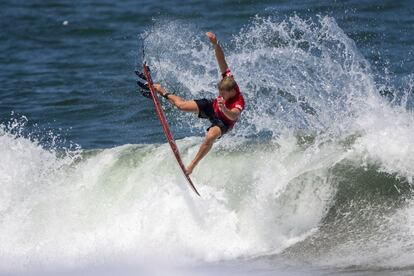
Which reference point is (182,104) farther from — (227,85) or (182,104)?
(227,85)

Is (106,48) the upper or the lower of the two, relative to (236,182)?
lower

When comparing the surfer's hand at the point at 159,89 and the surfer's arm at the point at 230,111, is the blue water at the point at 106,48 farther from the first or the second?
the surfer's arm at the point at 230,111

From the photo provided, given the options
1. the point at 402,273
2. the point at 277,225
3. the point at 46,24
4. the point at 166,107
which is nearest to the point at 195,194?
the point at 277,225

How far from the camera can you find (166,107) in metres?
15.3

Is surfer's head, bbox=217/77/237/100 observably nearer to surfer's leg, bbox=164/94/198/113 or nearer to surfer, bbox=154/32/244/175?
surfer, bbox=154/32/244/175

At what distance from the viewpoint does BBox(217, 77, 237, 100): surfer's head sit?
367 inches

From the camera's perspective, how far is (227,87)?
9.31 m

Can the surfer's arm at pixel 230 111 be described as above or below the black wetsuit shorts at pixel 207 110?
above

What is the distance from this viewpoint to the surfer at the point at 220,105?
937 centimetres

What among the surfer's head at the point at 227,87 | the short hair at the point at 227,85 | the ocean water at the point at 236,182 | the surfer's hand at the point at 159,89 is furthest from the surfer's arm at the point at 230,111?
the ocean water at the point at 236,182

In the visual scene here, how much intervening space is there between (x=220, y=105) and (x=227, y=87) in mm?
283

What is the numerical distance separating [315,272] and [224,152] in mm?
3335

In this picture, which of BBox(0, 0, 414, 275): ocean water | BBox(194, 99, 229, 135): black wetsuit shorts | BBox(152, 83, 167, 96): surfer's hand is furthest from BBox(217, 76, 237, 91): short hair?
BBox(0, 0, 414, 275): ocean water

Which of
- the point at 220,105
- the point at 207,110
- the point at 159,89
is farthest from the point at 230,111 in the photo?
the point at 159,89
